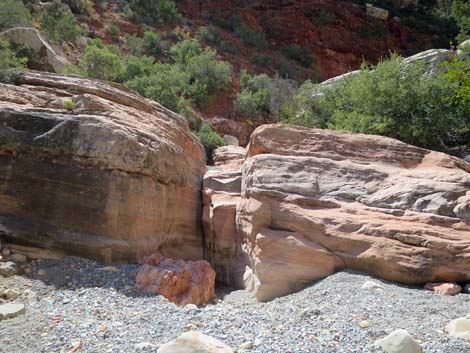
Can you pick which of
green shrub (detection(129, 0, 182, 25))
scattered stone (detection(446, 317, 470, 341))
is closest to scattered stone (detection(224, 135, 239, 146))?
green shrub (detection(129, 0, 182, 25))

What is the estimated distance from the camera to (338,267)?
5.63 meters

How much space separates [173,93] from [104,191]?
36.9 ft

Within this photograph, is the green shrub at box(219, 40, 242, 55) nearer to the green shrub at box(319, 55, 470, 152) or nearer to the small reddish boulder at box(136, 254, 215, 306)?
the green shrub at box(319, 55, 470, 152)

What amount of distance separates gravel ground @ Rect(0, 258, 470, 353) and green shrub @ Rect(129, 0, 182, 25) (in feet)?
78.0

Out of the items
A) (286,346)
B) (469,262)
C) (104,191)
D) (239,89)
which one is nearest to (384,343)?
(286,346)

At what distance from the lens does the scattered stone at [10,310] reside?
12.8 ft

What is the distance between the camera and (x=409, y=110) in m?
11.9

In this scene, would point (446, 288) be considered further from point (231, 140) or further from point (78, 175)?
point (231, 140)

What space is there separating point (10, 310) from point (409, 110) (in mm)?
11454

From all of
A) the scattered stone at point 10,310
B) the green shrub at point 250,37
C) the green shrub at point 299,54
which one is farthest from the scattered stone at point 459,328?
the green shrub at point 299,54

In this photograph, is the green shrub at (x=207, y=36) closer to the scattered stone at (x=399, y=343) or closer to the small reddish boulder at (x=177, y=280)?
the small reddish boulder at (x=177, y=280)

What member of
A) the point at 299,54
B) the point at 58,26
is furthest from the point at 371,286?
the point at 299,54

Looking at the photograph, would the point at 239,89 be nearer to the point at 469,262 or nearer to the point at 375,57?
the point at 375,57

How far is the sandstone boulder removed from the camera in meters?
11.8
